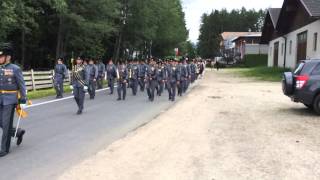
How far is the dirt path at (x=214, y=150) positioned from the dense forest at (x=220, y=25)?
131024 millimetres

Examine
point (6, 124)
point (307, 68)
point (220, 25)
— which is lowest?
point (6, 124)

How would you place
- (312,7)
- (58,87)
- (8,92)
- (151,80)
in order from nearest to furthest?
(8,92) → (151,80) → (58,87) → (312,7)

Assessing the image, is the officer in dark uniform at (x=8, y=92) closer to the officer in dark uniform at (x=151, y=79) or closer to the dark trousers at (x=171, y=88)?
the officer in dark uniform at (x=151, y=79)

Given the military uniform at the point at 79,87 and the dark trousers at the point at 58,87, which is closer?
the military uniform at the point at 79,87

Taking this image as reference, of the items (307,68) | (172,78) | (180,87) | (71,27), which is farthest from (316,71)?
(71,27)

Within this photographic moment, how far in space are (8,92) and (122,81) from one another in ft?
42.1

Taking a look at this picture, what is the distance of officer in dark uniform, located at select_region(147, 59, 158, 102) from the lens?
21.0m

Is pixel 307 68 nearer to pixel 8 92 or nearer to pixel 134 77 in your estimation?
pixel 8 92

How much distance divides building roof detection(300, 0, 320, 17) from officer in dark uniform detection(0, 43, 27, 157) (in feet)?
94.1

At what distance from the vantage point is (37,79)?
2695 centimetres

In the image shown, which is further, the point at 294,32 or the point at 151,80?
the point at 294,32

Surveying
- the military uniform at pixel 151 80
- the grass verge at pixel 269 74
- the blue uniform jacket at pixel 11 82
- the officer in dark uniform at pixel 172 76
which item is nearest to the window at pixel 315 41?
the grass verge at pixel 269 74

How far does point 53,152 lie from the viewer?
9.26 meters

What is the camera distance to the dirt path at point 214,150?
25.0ft
